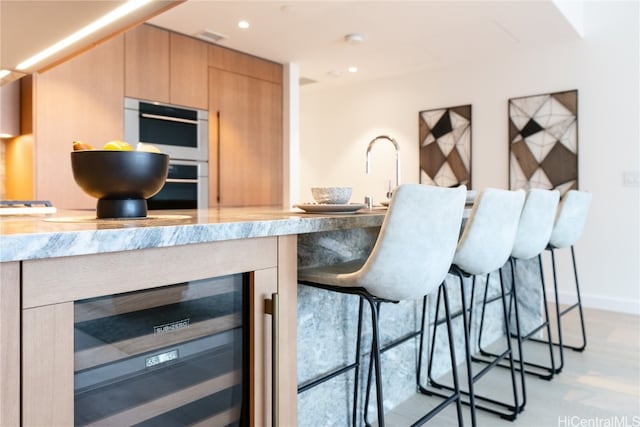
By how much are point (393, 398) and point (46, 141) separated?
292cm

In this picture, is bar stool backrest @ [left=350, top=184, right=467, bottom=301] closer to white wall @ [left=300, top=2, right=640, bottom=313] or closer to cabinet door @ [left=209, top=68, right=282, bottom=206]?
cabinet door @ [left=209, top=68, right=282, bottom=206]

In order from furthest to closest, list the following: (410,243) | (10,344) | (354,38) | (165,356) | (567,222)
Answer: (354,38), (567,222), (410,243), (165,356), (10,344)

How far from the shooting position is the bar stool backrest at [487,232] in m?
1.74

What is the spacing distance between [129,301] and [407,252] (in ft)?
2.40

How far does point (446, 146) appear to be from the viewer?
16.2 feet

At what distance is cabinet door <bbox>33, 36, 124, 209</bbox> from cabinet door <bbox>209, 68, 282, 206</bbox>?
2.90ft

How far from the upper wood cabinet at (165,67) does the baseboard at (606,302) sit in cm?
373

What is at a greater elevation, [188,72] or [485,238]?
[188,72]

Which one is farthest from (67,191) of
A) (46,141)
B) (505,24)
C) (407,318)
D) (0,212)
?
→ (505,24)

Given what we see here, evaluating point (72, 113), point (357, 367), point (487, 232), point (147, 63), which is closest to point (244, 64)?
point (147, 63)

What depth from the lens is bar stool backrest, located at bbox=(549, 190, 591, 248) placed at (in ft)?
8.63

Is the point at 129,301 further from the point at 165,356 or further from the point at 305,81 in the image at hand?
the point at 305,81

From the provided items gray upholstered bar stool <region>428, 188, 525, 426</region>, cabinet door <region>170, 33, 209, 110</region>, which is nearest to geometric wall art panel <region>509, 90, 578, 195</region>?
gray upholstered bar stool <region>428, 188, 525, 426</region>

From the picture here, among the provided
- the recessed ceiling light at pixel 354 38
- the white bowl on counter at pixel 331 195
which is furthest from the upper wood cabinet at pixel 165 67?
the white bowl on counter at pixel 331 195
